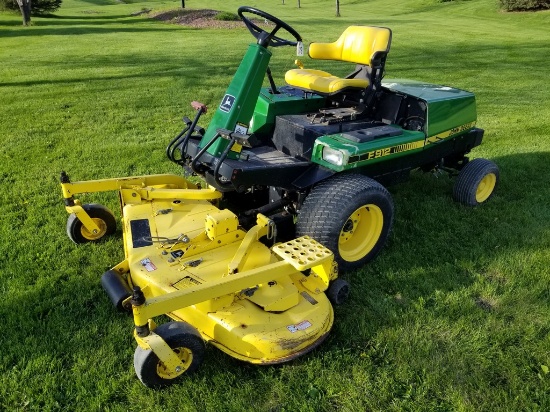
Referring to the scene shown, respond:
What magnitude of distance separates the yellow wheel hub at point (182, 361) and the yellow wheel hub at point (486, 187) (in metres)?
3.26

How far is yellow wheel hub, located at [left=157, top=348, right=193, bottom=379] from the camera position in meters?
2.36

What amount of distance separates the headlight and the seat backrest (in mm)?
1088

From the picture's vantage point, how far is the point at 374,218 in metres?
3.44

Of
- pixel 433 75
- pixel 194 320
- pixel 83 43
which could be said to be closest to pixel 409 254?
pixel 194 320

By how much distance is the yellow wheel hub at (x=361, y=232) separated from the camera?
134 inches

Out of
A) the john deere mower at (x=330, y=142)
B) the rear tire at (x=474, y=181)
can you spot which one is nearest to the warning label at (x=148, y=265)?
the john deere mower at (x=330, y=142)

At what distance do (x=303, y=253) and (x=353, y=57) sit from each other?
7.49 feet

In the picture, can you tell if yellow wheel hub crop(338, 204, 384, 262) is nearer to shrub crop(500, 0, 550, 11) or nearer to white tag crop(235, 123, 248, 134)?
white tag crop(235, 123, 248, 134)

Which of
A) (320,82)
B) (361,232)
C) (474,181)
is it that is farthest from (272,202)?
(474,181)

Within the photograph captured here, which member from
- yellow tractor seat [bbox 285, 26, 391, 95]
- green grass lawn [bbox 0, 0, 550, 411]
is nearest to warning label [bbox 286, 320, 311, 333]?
green grass lawn [bbox 0, 0, 550, 411]

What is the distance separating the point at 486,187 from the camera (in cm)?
458

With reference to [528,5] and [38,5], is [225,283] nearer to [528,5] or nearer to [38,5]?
[38,5]

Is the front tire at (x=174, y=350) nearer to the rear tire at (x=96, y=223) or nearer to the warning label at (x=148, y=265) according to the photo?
the warning label at (x=148, y=265)

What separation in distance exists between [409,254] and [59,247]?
2670 millimetres
